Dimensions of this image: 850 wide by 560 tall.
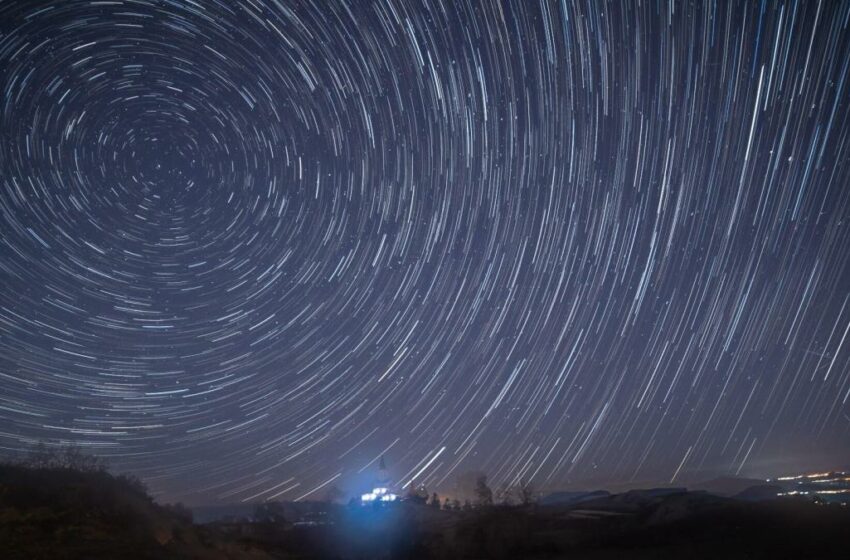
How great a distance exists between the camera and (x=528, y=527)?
72.7ft

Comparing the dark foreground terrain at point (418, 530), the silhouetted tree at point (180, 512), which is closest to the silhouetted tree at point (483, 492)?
the dark foreground terrain at point (418, 530)

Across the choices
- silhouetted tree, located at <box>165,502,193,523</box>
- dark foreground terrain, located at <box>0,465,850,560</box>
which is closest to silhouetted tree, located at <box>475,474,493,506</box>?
dark foreground terrain, located at <box>0,465,850,560</box>

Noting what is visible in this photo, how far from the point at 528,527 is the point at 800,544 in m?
9.45

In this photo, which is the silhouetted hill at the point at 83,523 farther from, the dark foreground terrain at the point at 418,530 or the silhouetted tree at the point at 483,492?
the silhouetted tree at the point at 483,492

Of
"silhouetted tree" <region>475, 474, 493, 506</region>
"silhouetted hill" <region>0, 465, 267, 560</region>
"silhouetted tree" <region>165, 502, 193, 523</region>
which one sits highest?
"silhouetted hill" <region>0, 465, 267, 560</region>

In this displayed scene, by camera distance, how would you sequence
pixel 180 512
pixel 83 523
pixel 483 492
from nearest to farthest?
pixel 83 523 < pixel 180 512 < pixel 483 492

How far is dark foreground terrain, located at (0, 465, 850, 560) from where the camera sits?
48.2ft

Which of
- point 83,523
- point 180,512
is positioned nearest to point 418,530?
point 180,512

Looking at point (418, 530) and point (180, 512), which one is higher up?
point (180, 512)

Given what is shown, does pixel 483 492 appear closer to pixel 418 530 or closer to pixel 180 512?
pixel 418 530

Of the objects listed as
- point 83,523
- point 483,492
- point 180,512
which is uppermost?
point 83,523

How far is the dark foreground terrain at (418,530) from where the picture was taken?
14680 mm

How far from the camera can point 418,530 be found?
2311cm

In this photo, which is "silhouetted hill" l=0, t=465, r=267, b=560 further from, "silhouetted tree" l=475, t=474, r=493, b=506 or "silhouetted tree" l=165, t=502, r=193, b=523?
"silhouetted tree" l=475, t=474, r=493, b=506
